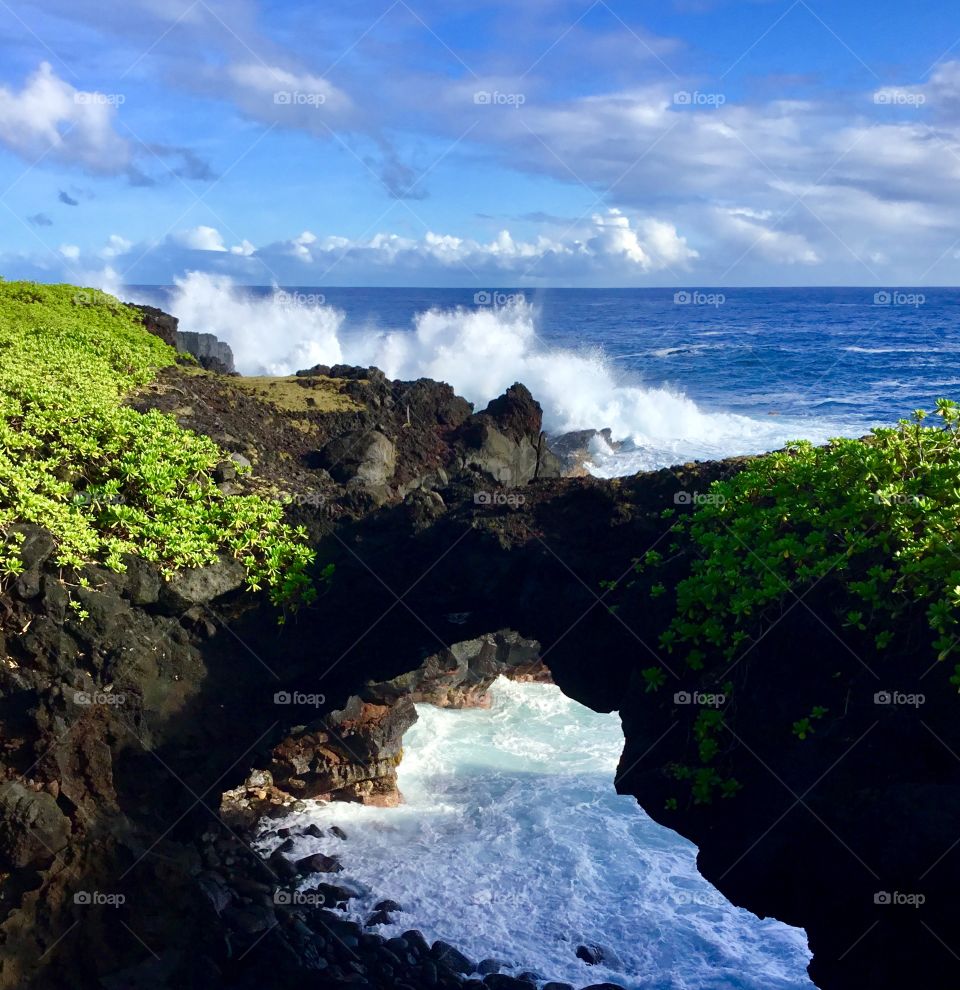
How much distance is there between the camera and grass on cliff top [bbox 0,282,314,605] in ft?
39.0

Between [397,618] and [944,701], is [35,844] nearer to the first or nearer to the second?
[397,618]

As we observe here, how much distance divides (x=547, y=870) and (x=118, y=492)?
8.54m

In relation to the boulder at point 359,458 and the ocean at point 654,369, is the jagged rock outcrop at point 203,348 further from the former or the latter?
the boulder at point 359,458

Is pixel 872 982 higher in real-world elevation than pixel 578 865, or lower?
higher

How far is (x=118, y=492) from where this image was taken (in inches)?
509

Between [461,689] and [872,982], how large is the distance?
13.9m

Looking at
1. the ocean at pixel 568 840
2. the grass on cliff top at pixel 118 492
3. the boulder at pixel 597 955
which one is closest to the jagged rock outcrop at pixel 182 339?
the ocean at pixel 568 840

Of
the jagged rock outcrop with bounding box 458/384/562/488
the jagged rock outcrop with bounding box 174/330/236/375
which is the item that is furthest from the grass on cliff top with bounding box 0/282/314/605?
the jagged rock outcrop with bounding box 174/330/236/375

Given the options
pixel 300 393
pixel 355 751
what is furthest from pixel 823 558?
pixel 300 393

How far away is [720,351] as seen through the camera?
72.0 m

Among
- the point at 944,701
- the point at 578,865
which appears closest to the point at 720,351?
the point at 578,865

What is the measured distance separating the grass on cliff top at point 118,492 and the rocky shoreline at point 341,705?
0.33 m

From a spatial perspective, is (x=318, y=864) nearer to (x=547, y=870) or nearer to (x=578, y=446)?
(x=547, y=870)

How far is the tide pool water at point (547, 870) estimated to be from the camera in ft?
40.6
